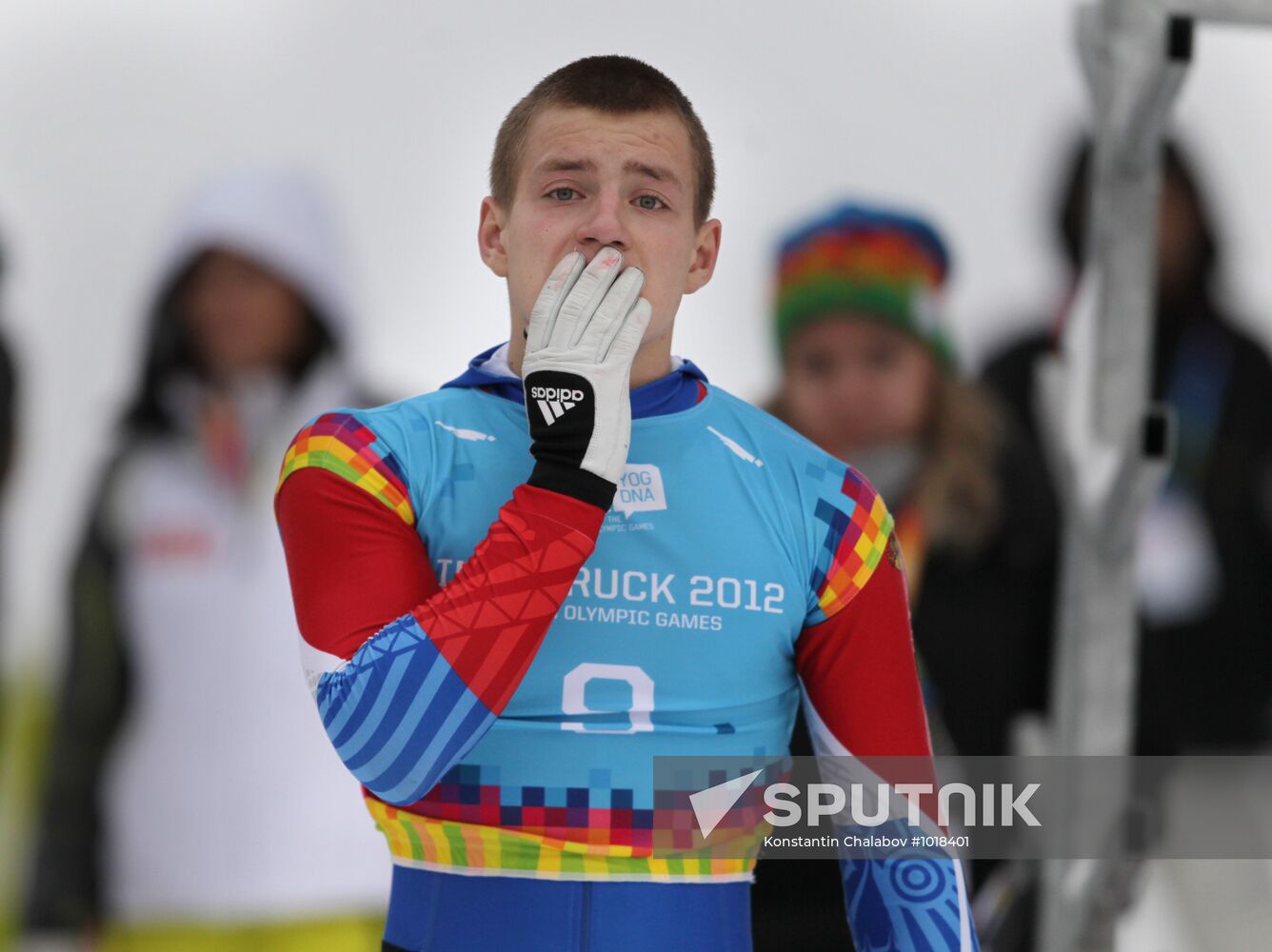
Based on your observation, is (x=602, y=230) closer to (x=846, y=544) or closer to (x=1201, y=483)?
(x=846, y=544)

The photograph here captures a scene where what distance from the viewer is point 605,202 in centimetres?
172

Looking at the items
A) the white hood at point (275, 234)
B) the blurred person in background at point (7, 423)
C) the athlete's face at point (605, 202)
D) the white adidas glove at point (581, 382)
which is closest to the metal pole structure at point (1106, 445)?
the athlete's face at point (605, 202)

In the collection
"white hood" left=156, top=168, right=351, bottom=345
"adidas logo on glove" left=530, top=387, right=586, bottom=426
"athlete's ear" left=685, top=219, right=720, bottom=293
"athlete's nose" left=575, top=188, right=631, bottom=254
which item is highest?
"white hood" left=156, top=168, right=351, bottom=345

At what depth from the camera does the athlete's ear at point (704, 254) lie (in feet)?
6.10

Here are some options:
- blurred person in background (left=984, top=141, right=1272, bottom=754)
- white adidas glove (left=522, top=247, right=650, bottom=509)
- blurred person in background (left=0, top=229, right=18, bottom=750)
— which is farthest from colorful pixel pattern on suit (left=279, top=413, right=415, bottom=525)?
blurred person in background (left=984, top=141, right=1272, bottom=754)

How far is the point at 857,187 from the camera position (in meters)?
4.96

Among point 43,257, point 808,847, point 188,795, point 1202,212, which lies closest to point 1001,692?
point 808,847

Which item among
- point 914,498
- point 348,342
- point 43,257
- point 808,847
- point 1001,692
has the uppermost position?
point 43,257

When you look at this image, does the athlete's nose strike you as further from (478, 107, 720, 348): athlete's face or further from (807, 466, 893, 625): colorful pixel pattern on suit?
(807, 466, 893, 625): colorful pixel pattern on suit

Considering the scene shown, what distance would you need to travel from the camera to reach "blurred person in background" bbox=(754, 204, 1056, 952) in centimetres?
376

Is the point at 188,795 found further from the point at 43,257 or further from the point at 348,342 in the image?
the point at 43,257

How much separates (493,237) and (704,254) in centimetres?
25

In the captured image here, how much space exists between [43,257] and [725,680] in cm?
371

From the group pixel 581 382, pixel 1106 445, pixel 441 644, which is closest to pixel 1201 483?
pixel 1106 445
